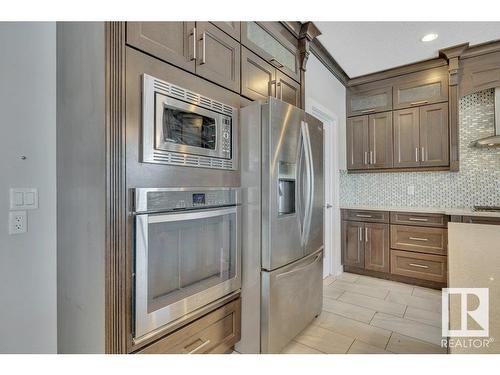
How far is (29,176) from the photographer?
1339 millimetres

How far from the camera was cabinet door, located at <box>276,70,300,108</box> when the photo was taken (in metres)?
2.20

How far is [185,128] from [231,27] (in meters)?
0.81

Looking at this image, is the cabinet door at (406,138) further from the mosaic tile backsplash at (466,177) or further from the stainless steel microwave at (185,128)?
the stainless steel microwave at (185,128)

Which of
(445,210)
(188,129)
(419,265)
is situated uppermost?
(188,129)

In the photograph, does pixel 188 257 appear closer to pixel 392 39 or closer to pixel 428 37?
pixel 392 39

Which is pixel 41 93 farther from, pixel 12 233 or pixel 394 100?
pixel 394 100

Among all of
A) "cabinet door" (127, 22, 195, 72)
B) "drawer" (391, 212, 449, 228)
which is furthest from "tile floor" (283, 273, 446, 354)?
"cabinet door" (127, 22, 195, 72)

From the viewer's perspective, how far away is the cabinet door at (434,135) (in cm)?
313

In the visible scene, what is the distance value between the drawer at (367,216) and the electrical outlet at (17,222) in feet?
10.9

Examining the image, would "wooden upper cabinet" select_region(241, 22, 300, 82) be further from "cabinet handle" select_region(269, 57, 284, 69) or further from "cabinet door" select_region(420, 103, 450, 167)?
"cabinet door" select_region(420, 103, 450, 167)

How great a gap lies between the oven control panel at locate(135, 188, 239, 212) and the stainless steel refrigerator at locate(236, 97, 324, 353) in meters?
0.17

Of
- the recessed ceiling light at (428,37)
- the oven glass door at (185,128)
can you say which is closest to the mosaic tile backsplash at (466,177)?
the recessed ceiling light at (428,37)

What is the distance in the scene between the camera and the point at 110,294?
1.13 metres

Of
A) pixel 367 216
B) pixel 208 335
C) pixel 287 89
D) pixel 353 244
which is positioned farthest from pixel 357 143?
pixel 208 335
